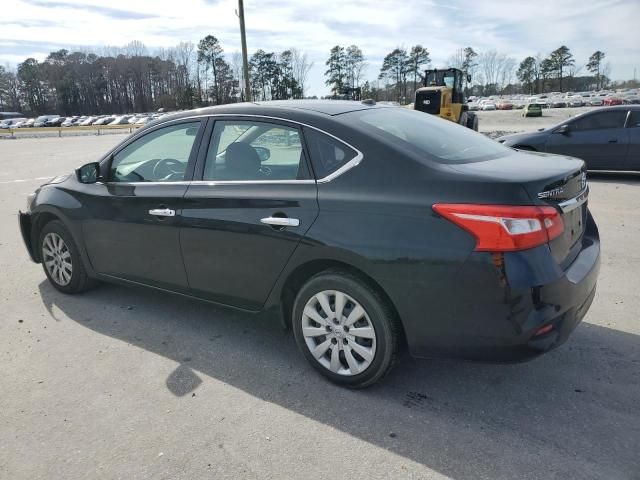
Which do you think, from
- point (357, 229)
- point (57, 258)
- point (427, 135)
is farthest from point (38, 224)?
point (427, 135)

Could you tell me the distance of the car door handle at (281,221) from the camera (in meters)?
3.06

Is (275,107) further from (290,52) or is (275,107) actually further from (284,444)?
(290,52)

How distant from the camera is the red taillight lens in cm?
247

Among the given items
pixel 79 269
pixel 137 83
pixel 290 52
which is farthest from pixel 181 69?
pixel 79 269

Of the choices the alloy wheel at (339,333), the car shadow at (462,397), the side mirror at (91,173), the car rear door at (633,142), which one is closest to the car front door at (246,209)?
the alloy wheel at (339,333)

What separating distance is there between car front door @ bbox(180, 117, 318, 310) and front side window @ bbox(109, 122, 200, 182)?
0.75 feet

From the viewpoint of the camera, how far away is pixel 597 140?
1057cm

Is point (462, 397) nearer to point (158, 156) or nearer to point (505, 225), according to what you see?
point (505, 225)

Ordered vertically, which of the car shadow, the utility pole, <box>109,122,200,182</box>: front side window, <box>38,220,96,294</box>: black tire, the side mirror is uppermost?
the utility pole

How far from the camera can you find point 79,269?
4586mm

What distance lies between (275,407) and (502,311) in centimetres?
140

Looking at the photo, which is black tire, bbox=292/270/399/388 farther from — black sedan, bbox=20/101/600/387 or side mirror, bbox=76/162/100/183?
side mirror, bbox=76/162/100/183

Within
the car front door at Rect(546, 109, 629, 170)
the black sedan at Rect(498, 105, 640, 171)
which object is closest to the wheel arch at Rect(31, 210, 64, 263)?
the black sedan at Rect(498, 105, 640, 171)

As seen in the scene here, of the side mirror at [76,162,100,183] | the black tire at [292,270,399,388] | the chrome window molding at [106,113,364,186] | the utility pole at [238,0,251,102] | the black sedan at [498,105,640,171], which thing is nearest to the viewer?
the black tire at [292,270,399,388]
